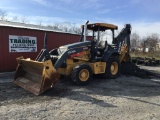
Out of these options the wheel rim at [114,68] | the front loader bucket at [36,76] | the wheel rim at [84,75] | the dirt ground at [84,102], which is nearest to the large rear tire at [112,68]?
the wheel rim at [114,68]

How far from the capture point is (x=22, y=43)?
520 inches

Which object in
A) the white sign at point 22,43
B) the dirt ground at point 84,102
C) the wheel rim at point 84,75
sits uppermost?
the white sign at point 22,43

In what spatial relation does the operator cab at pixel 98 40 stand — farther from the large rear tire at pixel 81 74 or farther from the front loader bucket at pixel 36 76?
the front loader bucket at pixel 36 76

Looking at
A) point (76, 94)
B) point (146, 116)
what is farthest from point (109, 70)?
point (146, 116)

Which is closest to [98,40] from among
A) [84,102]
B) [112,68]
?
[112,68]

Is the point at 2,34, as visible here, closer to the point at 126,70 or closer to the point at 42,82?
the point at 42,82

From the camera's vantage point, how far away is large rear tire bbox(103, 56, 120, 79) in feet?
34.8

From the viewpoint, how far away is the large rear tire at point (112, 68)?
34.8 ft

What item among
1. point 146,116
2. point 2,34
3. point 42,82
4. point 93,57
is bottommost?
point 146,116

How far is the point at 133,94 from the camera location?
823 cm

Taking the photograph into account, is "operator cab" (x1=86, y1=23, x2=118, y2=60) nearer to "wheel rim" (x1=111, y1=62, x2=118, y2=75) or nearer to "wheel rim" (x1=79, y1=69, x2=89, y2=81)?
"wheel rim" (x1=111, y1=62, x2=118, y2=75)

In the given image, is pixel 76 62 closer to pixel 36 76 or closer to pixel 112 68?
pixel 36 76

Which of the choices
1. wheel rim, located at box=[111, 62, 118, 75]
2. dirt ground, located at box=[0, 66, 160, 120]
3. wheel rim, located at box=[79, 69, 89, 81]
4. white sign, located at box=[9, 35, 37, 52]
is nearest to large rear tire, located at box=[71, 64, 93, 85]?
wheel rim, located at box=[79, 69, 89, 81]

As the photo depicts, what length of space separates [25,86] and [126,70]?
19.5ft
